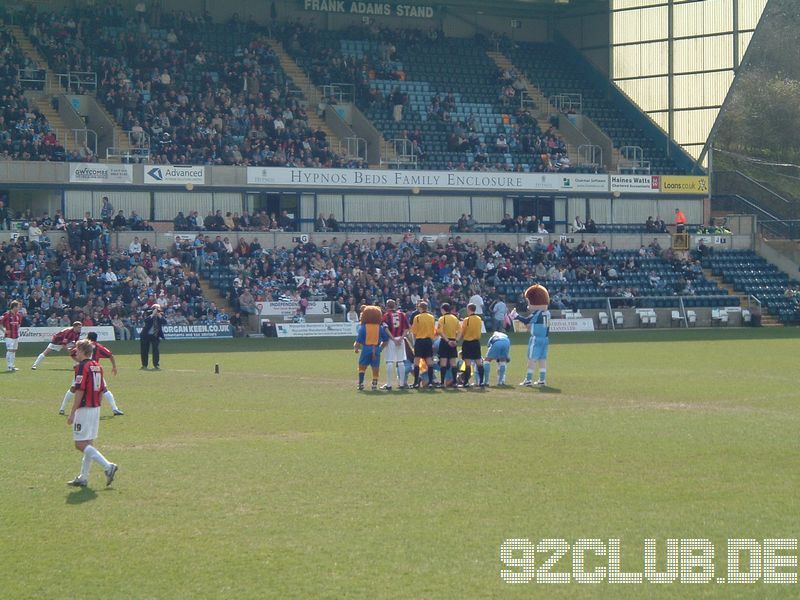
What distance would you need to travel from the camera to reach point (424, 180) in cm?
5472

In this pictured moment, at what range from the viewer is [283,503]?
40.1ft

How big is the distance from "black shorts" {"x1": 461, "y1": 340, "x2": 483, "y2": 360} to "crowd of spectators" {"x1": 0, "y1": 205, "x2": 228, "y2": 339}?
2008cm

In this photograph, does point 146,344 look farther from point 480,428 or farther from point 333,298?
point 333,298

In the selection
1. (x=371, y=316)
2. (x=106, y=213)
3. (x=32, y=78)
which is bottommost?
(x=371, y=316)

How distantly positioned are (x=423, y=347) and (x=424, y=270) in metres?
25.8

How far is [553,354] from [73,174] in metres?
23.1

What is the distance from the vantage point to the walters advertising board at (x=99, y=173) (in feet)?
158

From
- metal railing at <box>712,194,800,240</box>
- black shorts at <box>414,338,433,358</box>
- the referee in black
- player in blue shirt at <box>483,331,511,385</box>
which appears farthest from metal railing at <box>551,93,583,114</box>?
black shorts at <box>414,338,433,358</box>

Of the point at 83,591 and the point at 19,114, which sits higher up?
the point at 19,114

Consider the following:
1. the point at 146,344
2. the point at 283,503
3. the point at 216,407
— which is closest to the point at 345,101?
the point at 146,344

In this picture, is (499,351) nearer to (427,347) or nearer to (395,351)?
(427,347)

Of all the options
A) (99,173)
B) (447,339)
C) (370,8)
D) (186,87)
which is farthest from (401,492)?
(370,8)

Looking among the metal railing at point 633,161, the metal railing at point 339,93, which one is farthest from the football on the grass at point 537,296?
the metal railing at point 633,161

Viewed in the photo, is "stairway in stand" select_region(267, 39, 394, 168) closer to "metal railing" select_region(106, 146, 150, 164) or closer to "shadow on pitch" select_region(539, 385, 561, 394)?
"metal railing" select_region(106, 146, 150, 164)
